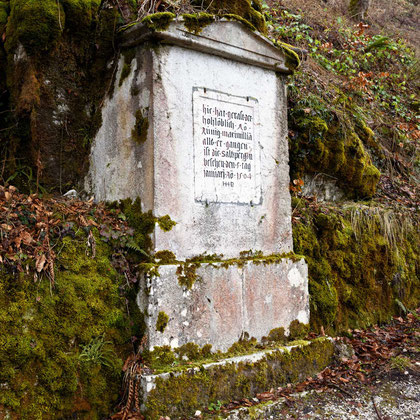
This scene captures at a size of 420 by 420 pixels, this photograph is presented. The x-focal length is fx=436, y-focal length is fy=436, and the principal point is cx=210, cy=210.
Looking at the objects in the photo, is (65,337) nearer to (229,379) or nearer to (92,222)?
(92,222)

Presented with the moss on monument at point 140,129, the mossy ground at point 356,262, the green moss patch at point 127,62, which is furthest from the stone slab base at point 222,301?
the green moss patch at point 127,62

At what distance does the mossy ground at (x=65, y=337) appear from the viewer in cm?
265

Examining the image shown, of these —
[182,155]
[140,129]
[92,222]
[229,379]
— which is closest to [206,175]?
[182,155]

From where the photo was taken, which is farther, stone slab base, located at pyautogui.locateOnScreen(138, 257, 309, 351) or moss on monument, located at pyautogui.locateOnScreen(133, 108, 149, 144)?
moss on monument, located at pyautogui.locateOnScreen(133, 108, 149, 144)

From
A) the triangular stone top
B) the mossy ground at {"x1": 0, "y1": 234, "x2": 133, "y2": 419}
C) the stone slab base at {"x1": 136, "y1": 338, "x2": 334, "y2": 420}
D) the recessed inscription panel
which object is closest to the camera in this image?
the mossy ground at {"x1": 0, "y1": 234, "x2": 133, "y2": 419}

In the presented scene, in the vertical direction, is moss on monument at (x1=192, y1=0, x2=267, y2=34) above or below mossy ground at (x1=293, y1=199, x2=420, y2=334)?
above

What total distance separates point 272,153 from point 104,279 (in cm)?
201

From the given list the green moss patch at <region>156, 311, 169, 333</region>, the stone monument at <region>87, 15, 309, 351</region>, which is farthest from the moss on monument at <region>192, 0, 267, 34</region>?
the green moss patch at <region>156, 311, 169, 333</region>

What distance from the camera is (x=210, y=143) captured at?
3.70m

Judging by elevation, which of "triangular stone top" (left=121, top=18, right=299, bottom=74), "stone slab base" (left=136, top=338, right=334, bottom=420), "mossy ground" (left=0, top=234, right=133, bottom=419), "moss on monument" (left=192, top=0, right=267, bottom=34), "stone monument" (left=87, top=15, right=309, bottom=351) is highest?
"moss on monument" (left=192, top=0, right=267, bottom=34)

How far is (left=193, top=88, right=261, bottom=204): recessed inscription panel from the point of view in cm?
364

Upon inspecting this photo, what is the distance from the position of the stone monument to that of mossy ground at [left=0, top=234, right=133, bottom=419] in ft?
0.96

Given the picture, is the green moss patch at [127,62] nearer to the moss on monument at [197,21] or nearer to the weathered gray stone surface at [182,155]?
the weathered gray stone surface at [182,155]

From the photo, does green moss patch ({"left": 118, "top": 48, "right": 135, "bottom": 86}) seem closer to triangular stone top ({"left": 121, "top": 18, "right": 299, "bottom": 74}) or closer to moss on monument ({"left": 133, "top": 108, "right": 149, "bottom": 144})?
triangular stone top ({"left": 121, "top": 18, "right": 299, "bottom": 74})
